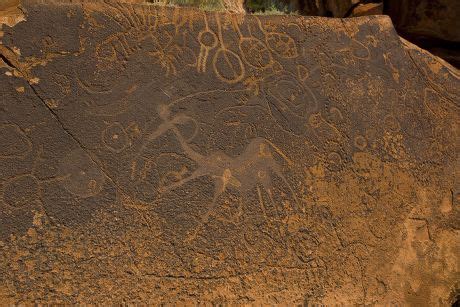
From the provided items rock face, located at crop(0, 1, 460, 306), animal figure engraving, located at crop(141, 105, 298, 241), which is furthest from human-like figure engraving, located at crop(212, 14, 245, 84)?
animal figure engraving, located at crop(141, 105, 298, 241)

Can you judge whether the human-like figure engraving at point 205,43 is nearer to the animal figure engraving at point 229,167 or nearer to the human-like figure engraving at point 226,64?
the human-like figure engraving at point 226,64

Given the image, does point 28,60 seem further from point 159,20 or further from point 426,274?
point 426,274

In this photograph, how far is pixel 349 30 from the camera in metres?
2.45

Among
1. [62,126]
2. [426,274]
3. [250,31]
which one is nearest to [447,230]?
[426,274]

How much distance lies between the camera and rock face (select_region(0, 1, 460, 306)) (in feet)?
5.73

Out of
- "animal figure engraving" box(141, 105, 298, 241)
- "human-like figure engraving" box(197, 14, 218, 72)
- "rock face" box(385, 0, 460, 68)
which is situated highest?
"human-like figure engraving" box(197, 14, 218, 72)

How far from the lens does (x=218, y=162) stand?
6.56 ft

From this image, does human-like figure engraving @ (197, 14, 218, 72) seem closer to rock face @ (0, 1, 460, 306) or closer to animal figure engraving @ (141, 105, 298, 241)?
rock face @ (0, 1, 460, 306)

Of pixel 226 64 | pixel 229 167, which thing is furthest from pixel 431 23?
pixel 229 167

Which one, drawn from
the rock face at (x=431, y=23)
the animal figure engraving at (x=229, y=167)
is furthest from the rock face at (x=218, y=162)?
the rock face at (x=431, y=23)

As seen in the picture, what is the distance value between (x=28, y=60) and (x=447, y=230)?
6.49ft

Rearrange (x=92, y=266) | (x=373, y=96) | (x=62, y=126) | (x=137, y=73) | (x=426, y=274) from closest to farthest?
(x=92, y=266), (x=62, y=126), (x=137, y=73), (x=426, y=274), (x=373, y=96)

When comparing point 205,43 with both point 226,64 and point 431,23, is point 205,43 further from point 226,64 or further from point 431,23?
point 431,23

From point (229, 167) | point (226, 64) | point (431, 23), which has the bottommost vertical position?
point (431, 23)
